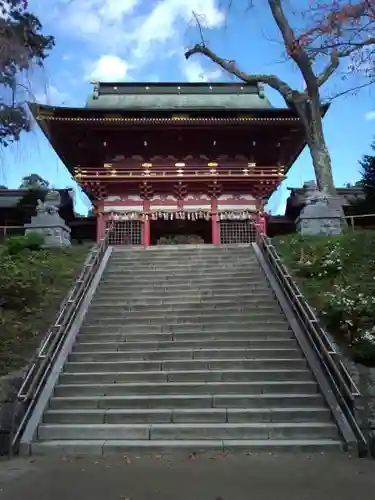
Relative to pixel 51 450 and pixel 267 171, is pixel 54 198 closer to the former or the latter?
pixel 267 171

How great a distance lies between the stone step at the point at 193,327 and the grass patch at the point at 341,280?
0.98m

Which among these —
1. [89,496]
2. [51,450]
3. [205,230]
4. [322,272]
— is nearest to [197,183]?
[205,230]

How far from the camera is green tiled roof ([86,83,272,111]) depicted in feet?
76.8

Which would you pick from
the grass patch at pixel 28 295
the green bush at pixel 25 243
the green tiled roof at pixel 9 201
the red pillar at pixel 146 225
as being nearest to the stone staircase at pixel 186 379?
the grass patch at pixel 28 295

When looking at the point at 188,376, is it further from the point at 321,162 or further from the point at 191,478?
the point at 321,162

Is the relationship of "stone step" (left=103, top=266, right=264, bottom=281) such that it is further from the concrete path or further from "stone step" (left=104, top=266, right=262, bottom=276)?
the concrete path

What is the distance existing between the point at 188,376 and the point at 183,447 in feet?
5.62

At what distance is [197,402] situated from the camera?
22.9ft

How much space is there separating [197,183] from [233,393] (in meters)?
13.6

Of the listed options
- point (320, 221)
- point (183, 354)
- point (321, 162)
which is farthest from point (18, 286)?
point (321, 162)

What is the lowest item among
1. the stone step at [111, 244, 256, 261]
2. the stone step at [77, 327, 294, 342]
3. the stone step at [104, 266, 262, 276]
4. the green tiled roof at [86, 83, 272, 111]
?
the stone step at [77, 327, 294, 342]

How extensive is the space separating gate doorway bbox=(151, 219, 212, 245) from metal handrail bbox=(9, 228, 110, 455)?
381 inches

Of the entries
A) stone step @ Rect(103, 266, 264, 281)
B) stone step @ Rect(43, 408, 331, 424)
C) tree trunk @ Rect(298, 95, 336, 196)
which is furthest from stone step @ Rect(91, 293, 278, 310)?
tree trunk @ Rect(298, 95, 336, 196)

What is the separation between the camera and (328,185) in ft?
55.6
